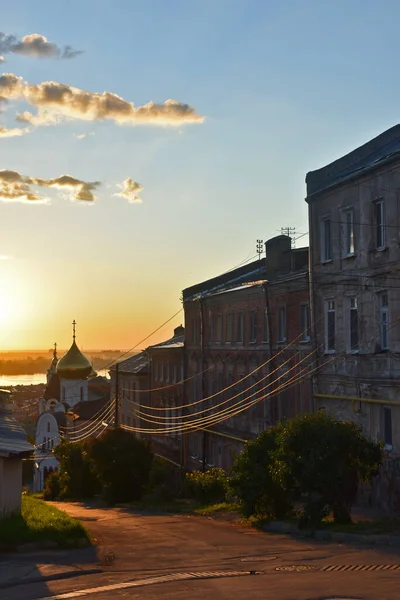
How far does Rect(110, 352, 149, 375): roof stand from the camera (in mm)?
63338

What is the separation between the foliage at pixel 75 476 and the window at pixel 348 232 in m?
23.9

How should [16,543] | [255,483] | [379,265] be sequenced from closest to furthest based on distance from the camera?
[16,543]
[255,483]
[379,265]

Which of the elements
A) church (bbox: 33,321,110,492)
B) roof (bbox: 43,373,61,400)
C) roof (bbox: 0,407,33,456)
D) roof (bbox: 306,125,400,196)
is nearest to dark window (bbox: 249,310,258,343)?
roof (bbox: 306,125,400,196)

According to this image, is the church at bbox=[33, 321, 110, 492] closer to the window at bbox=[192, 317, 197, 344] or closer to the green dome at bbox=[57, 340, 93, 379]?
the green dome at bbox=[57, 340, 93, 379]

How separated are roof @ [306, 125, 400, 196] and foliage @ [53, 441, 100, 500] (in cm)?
2329

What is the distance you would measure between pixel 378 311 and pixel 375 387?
2.74 meters

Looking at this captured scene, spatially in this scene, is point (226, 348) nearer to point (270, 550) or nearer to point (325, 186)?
point (325, 186)

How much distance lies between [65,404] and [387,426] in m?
63.4

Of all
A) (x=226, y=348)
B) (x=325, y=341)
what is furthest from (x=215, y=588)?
(x=226, y=348)

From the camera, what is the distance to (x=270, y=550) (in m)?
19.0

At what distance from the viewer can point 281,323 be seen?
38.7 meters

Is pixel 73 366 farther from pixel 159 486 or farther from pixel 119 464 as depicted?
pixel 119 464

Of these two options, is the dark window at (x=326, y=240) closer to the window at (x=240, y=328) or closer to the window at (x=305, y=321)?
the window at (x=305, y=321)

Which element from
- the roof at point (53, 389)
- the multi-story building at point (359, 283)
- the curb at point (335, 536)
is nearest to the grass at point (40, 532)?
the curb at point (335, 536)
